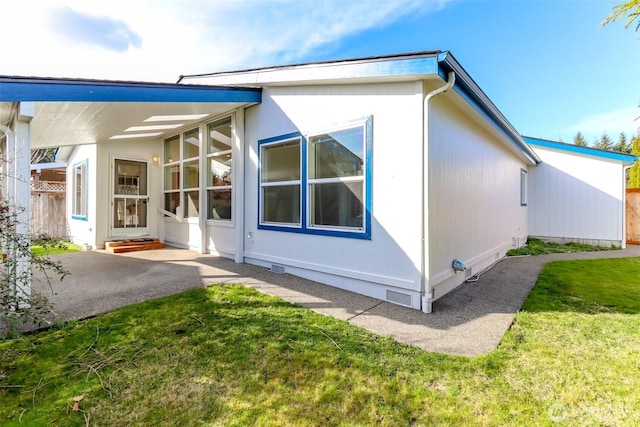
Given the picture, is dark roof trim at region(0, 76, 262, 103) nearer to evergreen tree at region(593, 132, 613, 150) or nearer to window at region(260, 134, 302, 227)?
window at region(260, 134, 302, 227)

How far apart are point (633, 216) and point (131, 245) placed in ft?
56.6

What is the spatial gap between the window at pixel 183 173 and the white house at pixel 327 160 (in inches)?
2.1

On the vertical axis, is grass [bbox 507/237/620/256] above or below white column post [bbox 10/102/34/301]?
below

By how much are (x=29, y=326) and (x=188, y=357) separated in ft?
6.64

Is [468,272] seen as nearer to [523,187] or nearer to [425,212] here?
[425,212]

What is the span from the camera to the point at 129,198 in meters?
8.91

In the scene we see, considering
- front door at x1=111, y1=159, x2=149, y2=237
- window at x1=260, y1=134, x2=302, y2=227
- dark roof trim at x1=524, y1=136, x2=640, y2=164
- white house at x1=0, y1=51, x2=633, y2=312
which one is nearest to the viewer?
white house at x1=0, y1=51, x2=633, y2=312

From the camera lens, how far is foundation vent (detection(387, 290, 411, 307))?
4.11 meters

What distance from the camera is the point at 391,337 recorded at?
3.16 meters

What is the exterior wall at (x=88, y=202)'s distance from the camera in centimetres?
850

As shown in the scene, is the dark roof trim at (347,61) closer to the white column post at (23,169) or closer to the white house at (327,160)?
the white house at (327,160)

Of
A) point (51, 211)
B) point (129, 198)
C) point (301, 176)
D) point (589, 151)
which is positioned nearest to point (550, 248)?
point (589, 151)

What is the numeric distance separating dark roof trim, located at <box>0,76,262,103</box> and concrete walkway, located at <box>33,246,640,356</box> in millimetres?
2606

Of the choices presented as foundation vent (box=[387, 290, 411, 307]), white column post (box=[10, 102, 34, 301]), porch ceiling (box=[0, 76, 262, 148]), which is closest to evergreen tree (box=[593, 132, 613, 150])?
foundation vent (box=[387, 290, 411, 307])
